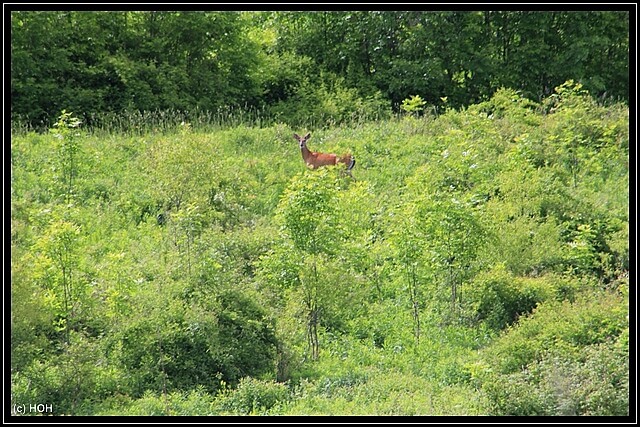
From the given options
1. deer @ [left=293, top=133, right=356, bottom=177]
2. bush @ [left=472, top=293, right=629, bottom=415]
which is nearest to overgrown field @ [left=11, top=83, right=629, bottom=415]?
bush @ [left=472, top=293, right=629, bottom=415]

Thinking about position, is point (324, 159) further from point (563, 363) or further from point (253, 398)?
point (563, 363)

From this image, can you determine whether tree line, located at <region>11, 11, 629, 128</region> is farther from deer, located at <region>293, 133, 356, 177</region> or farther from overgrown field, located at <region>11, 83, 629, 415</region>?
overgrown field, located at <region>11, 83, 629, 415</region>

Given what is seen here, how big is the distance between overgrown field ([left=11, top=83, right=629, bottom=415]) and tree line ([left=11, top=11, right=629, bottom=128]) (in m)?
6.20

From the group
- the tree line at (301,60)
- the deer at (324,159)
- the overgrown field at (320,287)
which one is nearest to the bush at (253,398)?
the overgrown field at (320,287)

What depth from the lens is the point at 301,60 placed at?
24125 mm

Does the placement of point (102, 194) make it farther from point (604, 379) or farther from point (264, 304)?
point (604, 379)

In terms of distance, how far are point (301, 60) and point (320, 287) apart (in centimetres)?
1547

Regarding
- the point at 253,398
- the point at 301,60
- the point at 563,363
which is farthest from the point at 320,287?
the point at 301,60

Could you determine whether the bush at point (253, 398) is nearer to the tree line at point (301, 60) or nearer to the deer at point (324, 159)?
the deer at point (324, 159)

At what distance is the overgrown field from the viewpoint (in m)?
8.17

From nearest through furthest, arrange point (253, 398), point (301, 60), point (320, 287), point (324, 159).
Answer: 1. point (253, 398)
2. point (320, 287)
3. point (324, 159)
4. point (301, 60)

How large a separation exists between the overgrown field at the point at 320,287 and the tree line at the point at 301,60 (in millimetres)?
6196

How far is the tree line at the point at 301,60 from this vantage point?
20.4 meters
